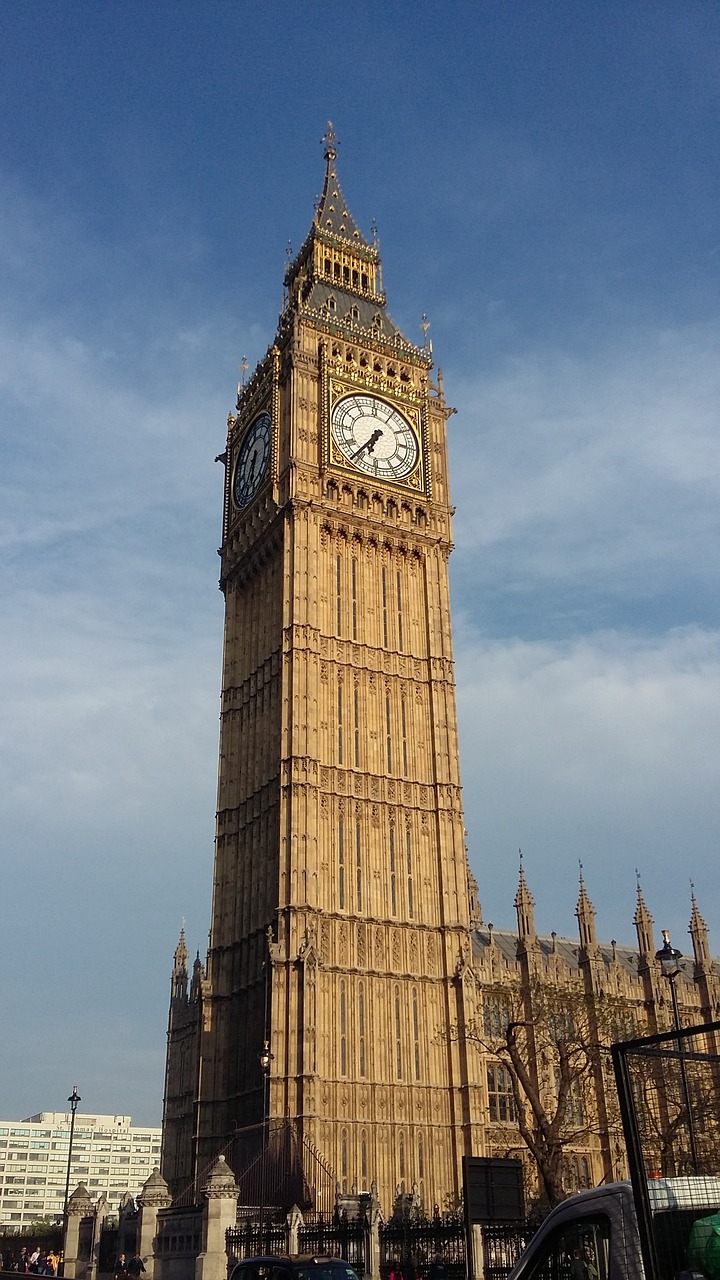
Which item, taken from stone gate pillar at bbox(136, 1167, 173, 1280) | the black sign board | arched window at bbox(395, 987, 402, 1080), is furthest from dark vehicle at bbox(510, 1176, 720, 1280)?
arched window at bbox(395, 987, 402, 1080)

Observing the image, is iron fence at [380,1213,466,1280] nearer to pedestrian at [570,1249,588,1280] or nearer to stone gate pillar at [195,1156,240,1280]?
stone gate pillar at [195,1156,240,1280]

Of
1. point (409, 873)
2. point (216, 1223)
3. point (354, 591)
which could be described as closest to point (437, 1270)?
point (216, 1223)

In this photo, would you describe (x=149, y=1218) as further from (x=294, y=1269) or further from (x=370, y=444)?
(x=370, y=444)

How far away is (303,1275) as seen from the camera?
15555mm

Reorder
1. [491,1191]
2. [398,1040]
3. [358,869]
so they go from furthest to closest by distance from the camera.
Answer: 1. [358,869]
2. [398,1040]
3. [491,1191]

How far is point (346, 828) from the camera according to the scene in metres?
49.3

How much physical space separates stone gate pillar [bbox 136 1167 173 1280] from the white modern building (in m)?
114

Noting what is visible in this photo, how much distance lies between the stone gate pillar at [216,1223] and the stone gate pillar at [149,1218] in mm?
4516

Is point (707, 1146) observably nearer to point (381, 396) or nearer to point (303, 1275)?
point (303, 1275)

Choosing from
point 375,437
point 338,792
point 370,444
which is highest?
point 375,437

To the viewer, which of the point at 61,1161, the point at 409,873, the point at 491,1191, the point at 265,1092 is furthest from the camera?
the point at 61,1161

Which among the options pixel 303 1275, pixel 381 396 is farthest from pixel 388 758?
pixel 303 1275

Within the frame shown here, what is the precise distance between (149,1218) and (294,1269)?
20.4 metres

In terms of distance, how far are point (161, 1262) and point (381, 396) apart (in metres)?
41.9
